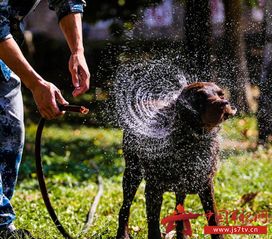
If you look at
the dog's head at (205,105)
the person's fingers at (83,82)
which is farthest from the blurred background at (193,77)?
the person's fingers at (83,82)

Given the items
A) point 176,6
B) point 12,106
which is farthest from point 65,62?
point 12,106

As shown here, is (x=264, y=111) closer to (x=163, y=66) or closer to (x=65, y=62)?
(x=163, y=66)

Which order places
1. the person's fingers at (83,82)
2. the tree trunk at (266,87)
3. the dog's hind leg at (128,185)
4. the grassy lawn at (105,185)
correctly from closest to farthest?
the person's fingers at (83,82), the dog's hind leg at (128,185), the grassy lawn at (105,185), the tree trunk at (266,87)

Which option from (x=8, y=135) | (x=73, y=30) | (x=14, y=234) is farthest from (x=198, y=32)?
(x=14, y=234)

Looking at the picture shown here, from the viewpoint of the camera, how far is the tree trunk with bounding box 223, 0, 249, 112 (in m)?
6.61

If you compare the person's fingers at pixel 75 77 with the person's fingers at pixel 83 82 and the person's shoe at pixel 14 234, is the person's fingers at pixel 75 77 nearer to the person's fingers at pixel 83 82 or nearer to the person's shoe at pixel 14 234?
the person's fingers at pixel 83 82

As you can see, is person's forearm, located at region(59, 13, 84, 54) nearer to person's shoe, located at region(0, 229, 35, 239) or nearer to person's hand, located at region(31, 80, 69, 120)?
person's hand, located at region(31, 80, 69, 120)

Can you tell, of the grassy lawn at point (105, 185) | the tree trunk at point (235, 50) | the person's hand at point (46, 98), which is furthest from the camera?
the tree trunk at point (235, 50)

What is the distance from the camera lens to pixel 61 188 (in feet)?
19.5

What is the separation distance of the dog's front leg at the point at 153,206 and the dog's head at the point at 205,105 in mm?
474

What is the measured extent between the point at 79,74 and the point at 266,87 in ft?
15.2

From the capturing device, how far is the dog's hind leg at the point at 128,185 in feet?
12.4

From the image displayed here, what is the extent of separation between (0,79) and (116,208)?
1.93 meters

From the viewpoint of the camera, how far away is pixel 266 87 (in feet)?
24.8
